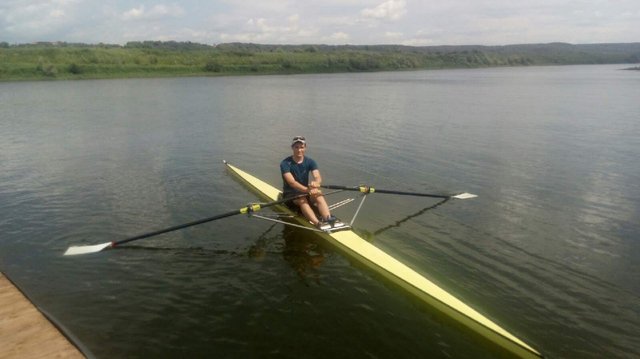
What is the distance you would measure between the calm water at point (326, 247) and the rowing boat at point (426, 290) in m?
0.27

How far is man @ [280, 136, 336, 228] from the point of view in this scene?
1331cm

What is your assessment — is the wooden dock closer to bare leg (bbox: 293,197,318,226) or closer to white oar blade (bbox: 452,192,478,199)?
bare leg (bbox: 293,197,318,226)

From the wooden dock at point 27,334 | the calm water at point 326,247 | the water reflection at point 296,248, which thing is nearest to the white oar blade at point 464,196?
the calm water at point 326,247

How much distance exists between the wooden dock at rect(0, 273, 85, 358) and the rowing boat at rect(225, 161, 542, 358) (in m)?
6.53

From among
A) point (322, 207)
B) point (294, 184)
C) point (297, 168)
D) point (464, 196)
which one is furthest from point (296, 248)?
point (464, 196)

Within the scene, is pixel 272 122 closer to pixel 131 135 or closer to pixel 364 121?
pixel 364 121

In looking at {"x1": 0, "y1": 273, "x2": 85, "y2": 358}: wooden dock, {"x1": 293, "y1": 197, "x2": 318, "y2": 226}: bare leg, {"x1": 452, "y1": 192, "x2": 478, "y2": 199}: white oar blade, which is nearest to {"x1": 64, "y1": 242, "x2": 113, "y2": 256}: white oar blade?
{"x1": 0, "y1": 273, "x2": 85, "y2": 358}: wooden dock

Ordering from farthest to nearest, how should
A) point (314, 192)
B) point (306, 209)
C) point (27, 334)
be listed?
point (306, 209) < point (314, 192) < point (27, 334)

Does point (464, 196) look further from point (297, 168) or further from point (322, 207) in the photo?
point (297, 168)

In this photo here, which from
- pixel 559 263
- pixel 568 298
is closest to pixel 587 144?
pixel 559 263

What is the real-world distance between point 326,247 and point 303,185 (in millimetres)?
2303

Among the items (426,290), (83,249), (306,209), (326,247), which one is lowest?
(326,247)

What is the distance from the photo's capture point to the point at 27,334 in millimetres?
7746

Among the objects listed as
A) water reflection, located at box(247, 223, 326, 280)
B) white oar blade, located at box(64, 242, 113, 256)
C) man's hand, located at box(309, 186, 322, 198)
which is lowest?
water reflection, located at box(247, 223, 326, 280)
